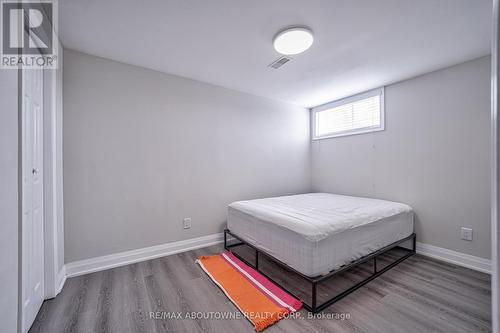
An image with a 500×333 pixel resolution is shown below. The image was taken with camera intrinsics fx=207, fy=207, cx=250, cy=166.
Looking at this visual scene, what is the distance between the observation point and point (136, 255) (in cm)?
246

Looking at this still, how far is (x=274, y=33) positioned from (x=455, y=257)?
3214mm

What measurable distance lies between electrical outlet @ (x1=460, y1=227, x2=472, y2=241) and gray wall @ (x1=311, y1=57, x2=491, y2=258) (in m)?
0.04

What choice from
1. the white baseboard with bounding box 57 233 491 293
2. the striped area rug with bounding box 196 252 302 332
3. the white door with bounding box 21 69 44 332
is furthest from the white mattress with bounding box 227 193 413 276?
the white door with bounding box 21 69 44 332


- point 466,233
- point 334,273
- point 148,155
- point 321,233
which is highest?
point 148,155

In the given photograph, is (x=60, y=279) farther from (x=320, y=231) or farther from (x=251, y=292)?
(x=320, y=231)

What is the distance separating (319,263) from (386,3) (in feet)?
6.94

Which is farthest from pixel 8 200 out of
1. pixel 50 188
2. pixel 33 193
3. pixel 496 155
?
pixel 496 155

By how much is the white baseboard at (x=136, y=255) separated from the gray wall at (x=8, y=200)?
1.28 m

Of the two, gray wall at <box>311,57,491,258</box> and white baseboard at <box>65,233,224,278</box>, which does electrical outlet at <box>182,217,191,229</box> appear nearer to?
white baseboard at <box>65,233,224,278</box>

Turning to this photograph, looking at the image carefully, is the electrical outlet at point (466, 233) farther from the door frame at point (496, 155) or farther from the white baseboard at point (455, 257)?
the door frame at point (496, 155)

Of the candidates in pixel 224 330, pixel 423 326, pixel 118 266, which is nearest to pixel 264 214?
pixel 224 330

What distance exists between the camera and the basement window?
3221 millimetres

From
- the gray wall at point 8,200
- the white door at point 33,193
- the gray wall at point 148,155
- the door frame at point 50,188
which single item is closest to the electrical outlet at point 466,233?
the gray wall at point 148,155

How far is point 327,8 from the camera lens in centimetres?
164
